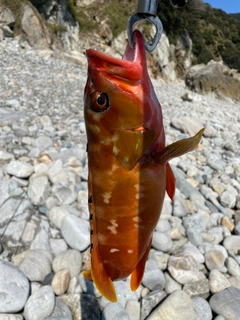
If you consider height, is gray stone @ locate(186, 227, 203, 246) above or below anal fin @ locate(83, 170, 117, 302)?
below

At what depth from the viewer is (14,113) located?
6.00m

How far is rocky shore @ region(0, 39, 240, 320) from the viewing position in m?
2.73

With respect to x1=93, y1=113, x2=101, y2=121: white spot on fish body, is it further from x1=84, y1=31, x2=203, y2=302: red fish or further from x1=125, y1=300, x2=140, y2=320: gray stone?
x1=125, y1=300, x2=140, y2=320: gray stone

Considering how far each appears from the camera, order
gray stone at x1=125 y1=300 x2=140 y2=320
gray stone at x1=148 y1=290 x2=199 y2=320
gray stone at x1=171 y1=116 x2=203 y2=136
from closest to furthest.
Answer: gray stone at x1=148 y1=290 x2=199 y2=320
gray stone at x1=125 y1=300 x2=140 y2=320
gray stone at x1=171 y1=116 x2=203 y2=136

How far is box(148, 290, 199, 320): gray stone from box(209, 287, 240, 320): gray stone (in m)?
0.32

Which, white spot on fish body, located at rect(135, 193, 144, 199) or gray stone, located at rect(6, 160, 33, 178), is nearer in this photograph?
white spot on fish body, located at rect(135, 193, 144, 199)

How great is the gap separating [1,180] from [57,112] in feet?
9.98

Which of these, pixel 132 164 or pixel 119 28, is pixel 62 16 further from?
pixel 132 164

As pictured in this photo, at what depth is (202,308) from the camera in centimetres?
288

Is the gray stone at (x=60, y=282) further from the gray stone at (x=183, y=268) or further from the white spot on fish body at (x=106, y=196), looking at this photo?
the white spot on fish body at (x=106, y=196)

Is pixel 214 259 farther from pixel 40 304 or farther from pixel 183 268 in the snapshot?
pixel 40 304

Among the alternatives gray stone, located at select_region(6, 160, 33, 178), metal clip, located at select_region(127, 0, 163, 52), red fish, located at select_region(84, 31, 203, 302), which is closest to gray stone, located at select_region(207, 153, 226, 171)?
gray stone, located at select_region(6, 160, 33, 178)

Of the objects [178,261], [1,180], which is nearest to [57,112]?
[1,180]

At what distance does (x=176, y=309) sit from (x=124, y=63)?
2.38m
